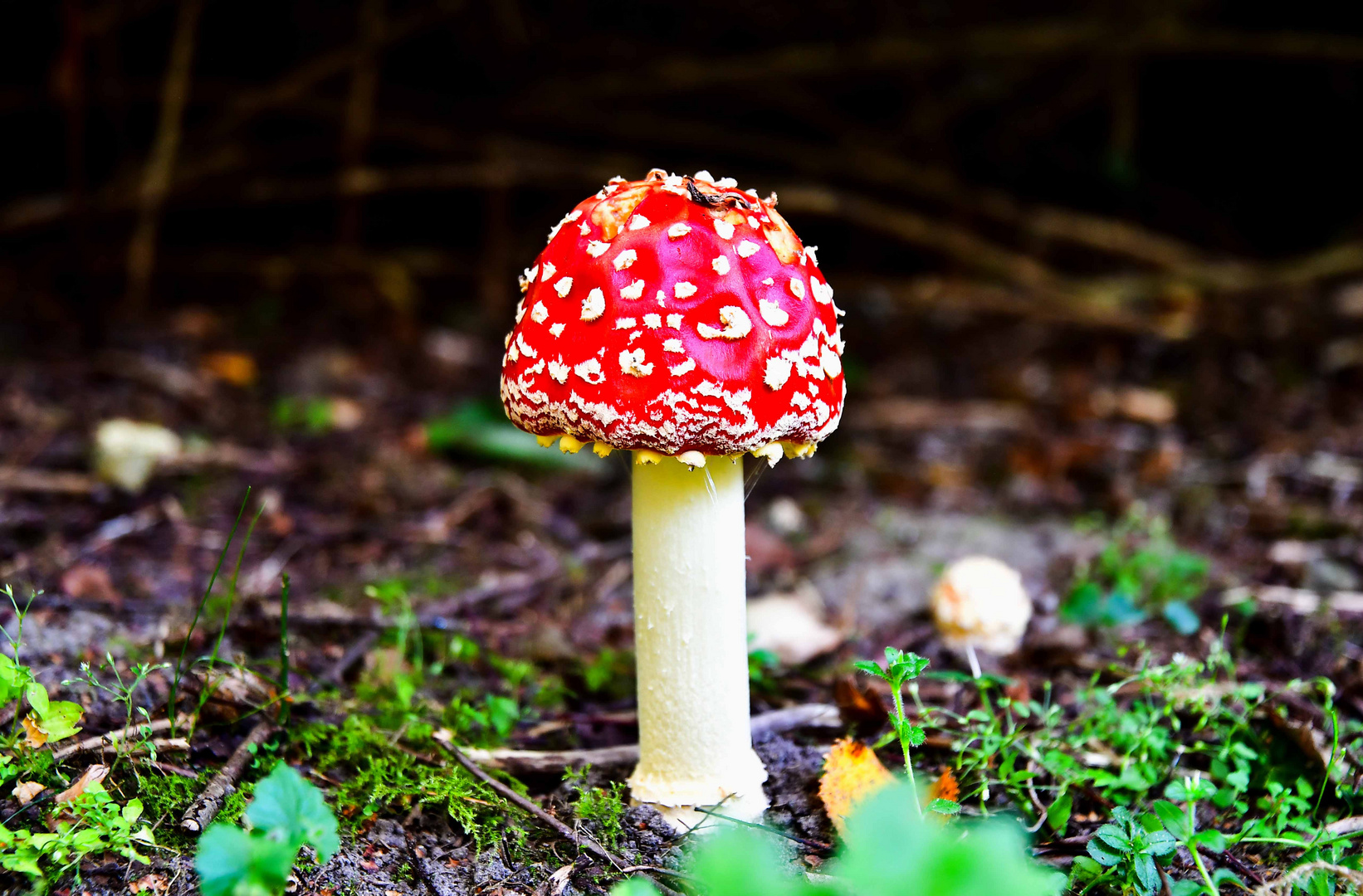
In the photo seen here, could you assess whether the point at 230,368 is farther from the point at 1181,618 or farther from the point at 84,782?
the point at 1181,618

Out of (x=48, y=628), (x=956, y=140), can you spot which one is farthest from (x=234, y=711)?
(x=956, y=140)

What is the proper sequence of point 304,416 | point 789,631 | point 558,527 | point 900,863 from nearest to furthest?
point 900,863, point 789,631, point 558,527, point 304,416

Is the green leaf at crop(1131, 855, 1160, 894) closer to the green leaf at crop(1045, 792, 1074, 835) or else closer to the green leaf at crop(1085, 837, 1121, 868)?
the green leaf at crop(1085, 837, 1121, 868)

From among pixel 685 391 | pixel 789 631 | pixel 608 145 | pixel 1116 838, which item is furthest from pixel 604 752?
pixel 608 145

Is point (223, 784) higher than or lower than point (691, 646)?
lower

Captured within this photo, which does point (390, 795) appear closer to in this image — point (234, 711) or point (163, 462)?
point (234, 711)

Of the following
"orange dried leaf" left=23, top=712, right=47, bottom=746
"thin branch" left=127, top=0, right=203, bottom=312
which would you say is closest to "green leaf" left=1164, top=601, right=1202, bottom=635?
"orange dried leaf" left=23, top=712, right=47, bottom=746

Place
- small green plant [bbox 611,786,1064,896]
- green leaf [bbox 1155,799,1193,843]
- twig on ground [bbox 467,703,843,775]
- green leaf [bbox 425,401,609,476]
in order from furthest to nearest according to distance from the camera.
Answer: green leaf [bbox 425,401,609,476] → twig on ground [bbox 467,703,843,775] → green leaf [bbox 1155,799,1193,843] → small green plant [bbox 611,786,1064,896]
